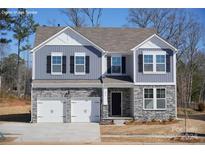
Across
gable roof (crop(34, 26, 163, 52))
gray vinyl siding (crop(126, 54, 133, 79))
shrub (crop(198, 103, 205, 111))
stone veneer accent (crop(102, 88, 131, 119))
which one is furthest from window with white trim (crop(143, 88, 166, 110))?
gable roof (crop(34, 26, 163, 52))

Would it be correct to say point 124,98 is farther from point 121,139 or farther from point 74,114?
point 121,139

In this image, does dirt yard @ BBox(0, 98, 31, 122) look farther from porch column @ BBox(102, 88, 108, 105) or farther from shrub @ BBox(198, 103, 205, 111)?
shrub @ BBox(198, 103, 205, 111)

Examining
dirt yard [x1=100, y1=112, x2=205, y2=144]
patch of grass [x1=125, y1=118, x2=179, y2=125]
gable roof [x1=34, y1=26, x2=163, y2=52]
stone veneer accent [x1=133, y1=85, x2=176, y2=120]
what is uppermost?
gable roof [x1=34, y1=26, x2=163, y2=52]

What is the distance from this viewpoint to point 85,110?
94.0ft

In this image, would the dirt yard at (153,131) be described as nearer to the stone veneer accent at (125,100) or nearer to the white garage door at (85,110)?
the white garage door at (85,110)

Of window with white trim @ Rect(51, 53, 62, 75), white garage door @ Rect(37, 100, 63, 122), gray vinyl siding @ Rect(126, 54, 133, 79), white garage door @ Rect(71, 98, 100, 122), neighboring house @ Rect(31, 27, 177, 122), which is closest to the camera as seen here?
white garage door @ Rect(37, 100, 63, 122)

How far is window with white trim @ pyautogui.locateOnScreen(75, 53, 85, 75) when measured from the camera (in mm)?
29734

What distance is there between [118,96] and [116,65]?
6.45 ft

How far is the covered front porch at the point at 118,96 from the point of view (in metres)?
29.4

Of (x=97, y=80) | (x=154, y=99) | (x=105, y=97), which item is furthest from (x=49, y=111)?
(x=154, y=99)

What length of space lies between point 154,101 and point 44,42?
24.7ft

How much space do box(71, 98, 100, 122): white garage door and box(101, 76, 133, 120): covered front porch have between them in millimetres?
667

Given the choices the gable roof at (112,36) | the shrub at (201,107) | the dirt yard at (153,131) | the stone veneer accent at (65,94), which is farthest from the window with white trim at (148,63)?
the shrub at (201,107)

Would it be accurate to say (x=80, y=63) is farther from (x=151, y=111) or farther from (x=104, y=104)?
(x=151, y=111)
